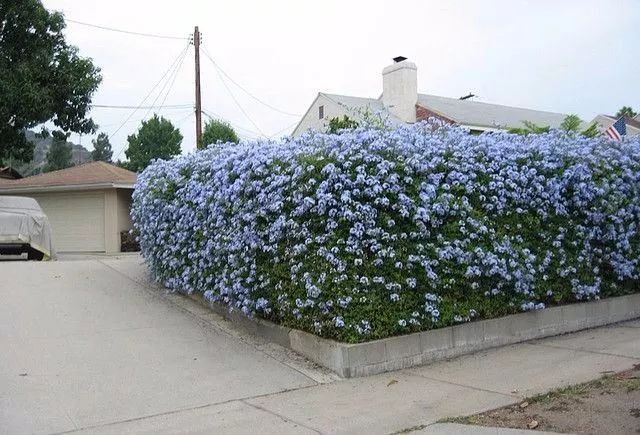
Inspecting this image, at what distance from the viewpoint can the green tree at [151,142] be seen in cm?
4388

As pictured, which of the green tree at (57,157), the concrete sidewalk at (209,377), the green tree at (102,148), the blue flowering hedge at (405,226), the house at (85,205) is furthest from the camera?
the green tree at (102,148)

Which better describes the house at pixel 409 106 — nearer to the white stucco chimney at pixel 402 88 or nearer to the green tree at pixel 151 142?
the white stucco chimney at pixel 402 88

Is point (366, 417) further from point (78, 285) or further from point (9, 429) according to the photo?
point (78, 285)

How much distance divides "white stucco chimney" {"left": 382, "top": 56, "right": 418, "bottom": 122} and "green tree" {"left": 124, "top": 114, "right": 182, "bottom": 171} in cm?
1982

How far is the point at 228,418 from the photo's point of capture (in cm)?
553

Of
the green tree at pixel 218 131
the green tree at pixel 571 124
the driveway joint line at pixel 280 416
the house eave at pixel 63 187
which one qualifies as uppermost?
the green tree at pixel 218 131

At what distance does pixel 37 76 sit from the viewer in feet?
63.3

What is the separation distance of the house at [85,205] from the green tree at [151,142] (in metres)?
19.4

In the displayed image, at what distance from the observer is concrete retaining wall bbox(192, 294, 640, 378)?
6812 mm

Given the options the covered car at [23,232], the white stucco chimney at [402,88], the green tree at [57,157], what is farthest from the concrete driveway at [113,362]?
the green tree at [57,157]

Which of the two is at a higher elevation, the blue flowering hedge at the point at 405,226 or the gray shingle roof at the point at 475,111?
the gray shingle roof at the point at 475,111

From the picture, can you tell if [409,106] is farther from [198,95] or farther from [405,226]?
[405,226]

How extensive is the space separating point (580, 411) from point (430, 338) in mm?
2100

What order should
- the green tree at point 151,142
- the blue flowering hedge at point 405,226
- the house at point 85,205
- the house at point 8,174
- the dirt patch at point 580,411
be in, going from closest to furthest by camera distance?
the dirt patch at point 580,411, the blue flowering hedge at point 405,226, the house at point 85,205, the house at point 8,174, the green tree at point 151,142
